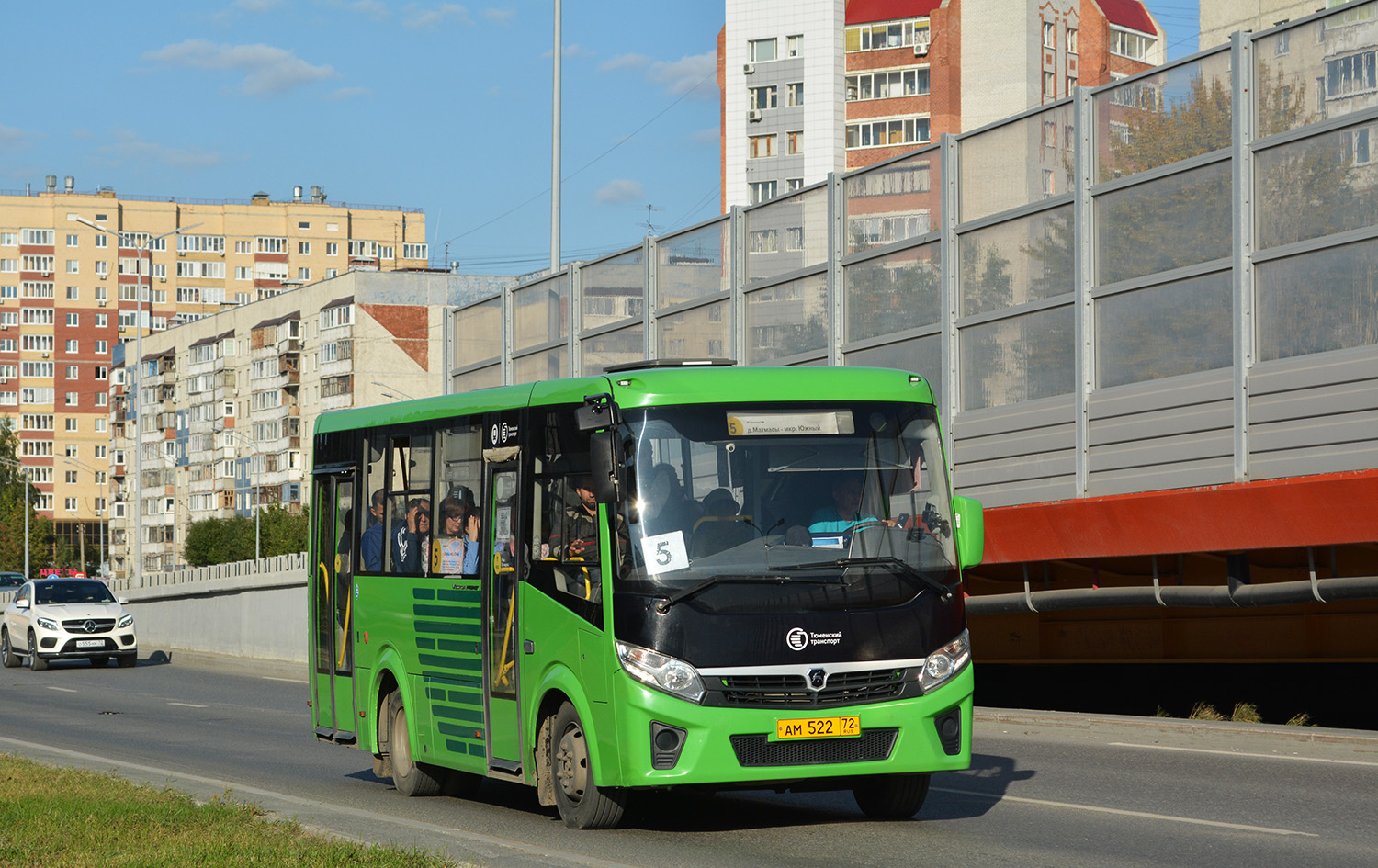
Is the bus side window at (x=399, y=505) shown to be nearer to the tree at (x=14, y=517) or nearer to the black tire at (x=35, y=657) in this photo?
the black tire at (x=35, y=657)

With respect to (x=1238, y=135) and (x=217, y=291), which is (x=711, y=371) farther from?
(x=217, y=291)

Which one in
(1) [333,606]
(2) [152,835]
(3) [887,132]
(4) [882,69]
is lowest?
(2) [152,835]

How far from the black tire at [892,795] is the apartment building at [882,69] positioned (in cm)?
9498

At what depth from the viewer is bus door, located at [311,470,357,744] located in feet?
45.8

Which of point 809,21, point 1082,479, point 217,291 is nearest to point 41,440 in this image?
point 217,291

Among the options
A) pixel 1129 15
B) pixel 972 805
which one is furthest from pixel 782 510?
pixel 1129 15

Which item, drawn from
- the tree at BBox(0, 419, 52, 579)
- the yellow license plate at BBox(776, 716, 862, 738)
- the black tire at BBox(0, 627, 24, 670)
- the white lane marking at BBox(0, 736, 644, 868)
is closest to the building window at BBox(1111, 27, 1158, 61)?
the tree at BBox(0, 419, 52, 579)

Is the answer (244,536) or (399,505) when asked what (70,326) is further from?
(399,505)

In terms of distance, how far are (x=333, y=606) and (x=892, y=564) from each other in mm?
5451

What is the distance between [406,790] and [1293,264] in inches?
311

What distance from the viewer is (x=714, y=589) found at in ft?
33.2

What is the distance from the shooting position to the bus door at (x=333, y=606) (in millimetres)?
13969

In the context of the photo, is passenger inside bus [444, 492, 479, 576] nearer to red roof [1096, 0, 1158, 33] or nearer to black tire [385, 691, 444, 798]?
black tire [385, 691, 444, 798]

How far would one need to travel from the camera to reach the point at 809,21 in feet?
357
